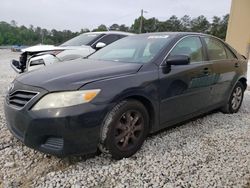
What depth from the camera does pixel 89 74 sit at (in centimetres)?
297

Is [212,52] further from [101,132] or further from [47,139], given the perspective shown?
[47,139]

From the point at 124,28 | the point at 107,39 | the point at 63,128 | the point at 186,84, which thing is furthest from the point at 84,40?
the point at 124,28

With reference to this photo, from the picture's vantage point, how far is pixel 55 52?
6535 mm

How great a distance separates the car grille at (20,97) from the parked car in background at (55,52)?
288 centimetres

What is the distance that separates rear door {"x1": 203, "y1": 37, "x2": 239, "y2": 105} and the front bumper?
244 cm

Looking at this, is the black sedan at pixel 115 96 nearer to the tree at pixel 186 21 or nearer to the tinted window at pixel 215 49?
the tinted window at pixel 215 49

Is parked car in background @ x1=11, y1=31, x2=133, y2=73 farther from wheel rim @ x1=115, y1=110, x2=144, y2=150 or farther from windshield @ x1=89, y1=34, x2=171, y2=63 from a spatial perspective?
wheel rim @ x1=115, y1=110, x2=144, y2=150

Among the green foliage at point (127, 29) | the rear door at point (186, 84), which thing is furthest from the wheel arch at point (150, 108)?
the green foliage at point (127, 29)

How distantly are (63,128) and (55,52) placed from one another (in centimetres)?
426

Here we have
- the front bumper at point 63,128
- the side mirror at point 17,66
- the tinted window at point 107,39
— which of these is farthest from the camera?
the tinted window at point 107,39

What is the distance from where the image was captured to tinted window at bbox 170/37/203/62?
12.6 ft

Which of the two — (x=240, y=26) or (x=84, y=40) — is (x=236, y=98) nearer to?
(x=84, y=40)

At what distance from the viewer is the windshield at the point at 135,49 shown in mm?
3660

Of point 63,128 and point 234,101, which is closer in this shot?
point 63,128
